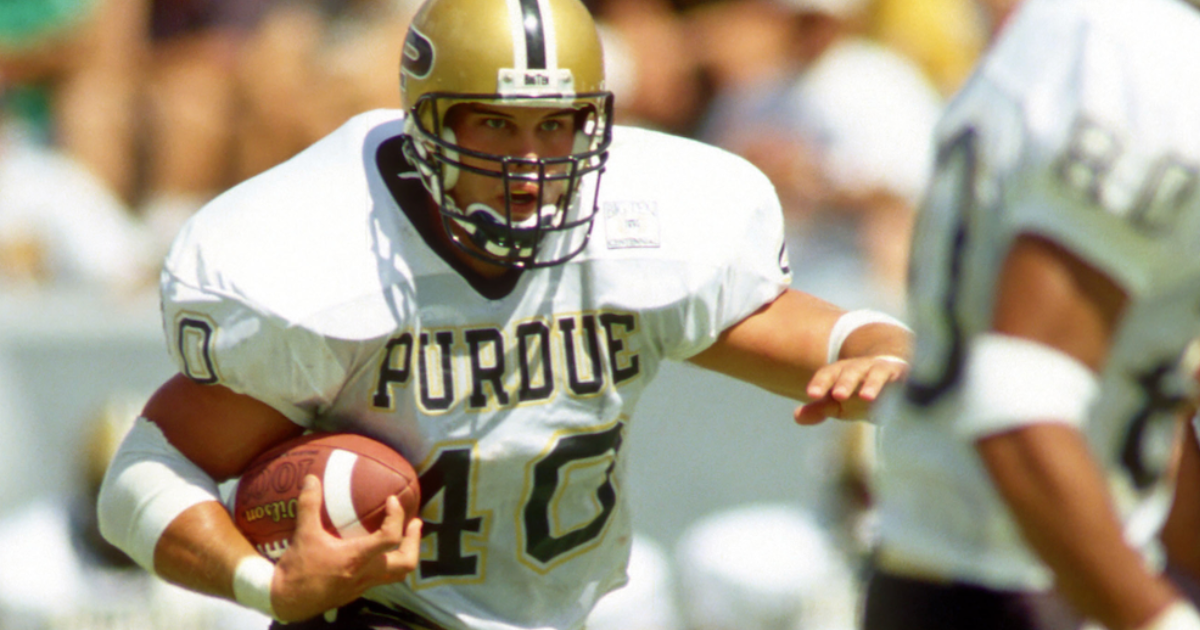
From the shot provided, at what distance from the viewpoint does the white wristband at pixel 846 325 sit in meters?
3.02

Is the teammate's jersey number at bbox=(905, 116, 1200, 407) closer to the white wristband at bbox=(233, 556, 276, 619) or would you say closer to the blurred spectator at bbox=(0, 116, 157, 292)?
the white wristband at bbox=(233, 556, 276, 619)

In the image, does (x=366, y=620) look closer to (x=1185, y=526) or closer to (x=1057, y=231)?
Result: (x=1185, y=526)

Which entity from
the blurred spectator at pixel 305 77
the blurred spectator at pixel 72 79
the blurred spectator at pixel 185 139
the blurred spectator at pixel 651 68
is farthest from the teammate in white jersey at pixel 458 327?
the blurred spectator at pixel 651 68

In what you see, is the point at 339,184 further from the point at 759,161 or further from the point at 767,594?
the point at 759,161

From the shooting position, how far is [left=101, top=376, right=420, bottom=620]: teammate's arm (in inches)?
103

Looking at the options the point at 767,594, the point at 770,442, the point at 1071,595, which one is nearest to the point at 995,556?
the point at 1071,595

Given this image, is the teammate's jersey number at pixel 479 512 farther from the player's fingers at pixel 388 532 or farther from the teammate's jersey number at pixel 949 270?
the teammate's jersey number at pixel 949 270

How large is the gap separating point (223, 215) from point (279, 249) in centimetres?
14

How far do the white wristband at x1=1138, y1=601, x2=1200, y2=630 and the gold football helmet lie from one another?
1255 mm

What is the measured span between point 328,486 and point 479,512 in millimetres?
310

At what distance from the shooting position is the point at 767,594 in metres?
5.13

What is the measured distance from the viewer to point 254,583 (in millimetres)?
2680

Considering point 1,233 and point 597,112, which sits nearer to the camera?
point 597,112

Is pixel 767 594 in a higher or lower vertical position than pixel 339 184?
lower
